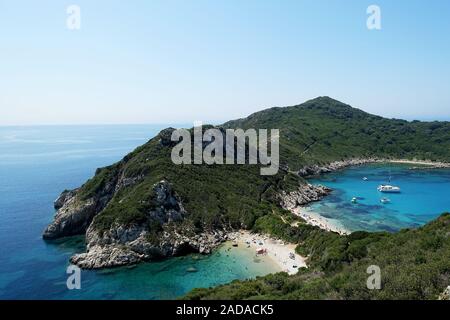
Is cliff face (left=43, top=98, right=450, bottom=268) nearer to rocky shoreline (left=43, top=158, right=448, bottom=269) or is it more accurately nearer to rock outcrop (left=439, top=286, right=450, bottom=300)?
rocky shoreline (left=43, top=158, right=448, bottom=269)

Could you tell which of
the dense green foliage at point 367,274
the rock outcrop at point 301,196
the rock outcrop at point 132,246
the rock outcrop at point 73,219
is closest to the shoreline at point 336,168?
the rock outcrop at point 301,196

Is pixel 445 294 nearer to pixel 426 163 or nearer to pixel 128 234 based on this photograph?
pixel 128 234

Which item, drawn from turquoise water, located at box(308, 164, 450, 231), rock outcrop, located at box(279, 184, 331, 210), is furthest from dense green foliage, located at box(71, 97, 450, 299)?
turquoise water, located at box(308, 164, 450, 231)

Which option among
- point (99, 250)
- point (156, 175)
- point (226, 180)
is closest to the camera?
point (99, 250)
